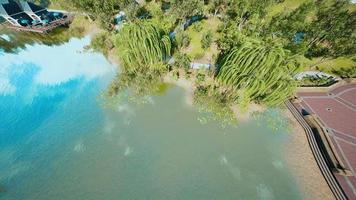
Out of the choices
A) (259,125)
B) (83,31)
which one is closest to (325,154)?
(259,125)

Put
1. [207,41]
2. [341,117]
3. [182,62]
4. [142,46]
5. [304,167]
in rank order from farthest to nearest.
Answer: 1. [207,41]
2. [182,62]
3. [341,117]
4. [142,46]
5. [304,167]

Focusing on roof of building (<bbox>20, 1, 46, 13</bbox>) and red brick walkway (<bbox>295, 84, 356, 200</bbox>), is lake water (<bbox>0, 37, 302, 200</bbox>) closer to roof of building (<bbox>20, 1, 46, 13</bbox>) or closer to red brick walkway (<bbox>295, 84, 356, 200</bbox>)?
red brick walkway (<bbox>295, 84, 356, 200</bbox>)

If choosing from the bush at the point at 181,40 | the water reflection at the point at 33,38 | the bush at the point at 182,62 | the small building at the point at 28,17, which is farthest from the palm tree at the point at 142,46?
the small building at the point at 28,17

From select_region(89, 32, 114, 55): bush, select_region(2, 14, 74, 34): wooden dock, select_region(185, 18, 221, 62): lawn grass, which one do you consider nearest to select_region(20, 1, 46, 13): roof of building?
select_region(2, 14, 74, 34): wooden dock

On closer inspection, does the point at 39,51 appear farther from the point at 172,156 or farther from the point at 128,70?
the point at 172,156

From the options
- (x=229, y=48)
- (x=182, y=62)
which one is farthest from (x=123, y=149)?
(x=229, y=48)

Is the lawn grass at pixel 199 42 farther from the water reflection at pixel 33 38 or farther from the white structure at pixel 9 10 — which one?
the white structure at pixel 9 10

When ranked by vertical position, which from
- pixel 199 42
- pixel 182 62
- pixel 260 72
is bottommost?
pixel 199 42

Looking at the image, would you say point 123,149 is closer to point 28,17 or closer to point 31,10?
point 31,10
